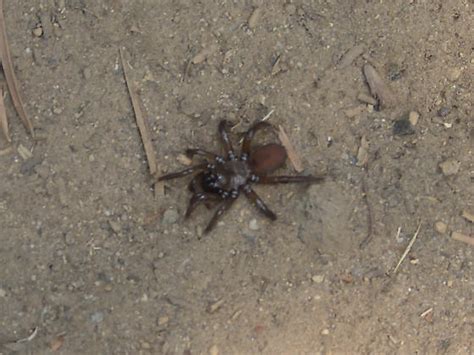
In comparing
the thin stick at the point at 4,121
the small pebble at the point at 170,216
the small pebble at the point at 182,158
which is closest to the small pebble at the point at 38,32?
the thin stick at the point at 4,121

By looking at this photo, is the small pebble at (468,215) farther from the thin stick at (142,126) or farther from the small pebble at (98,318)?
the small pebble at (98,318)

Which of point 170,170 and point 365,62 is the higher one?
point 365,62

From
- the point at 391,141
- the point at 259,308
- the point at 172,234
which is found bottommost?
the point at 259,308

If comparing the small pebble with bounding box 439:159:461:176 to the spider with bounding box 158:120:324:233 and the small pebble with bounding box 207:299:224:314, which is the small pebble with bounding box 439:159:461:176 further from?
the small pebble with bounding box 207:299:224:314

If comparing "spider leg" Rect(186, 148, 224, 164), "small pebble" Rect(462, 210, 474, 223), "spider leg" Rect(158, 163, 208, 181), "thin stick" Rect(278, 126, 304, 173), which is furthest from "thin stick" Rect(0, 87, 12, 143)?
"small pebble" Rect(462, 210, 474, 223)

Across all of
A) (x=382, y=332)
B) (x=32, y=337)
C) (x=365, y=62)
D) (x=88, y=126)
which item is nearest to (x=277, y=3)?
(x=365, y=62)

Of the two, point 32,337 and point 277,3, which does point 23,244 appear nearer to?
point 32,337
